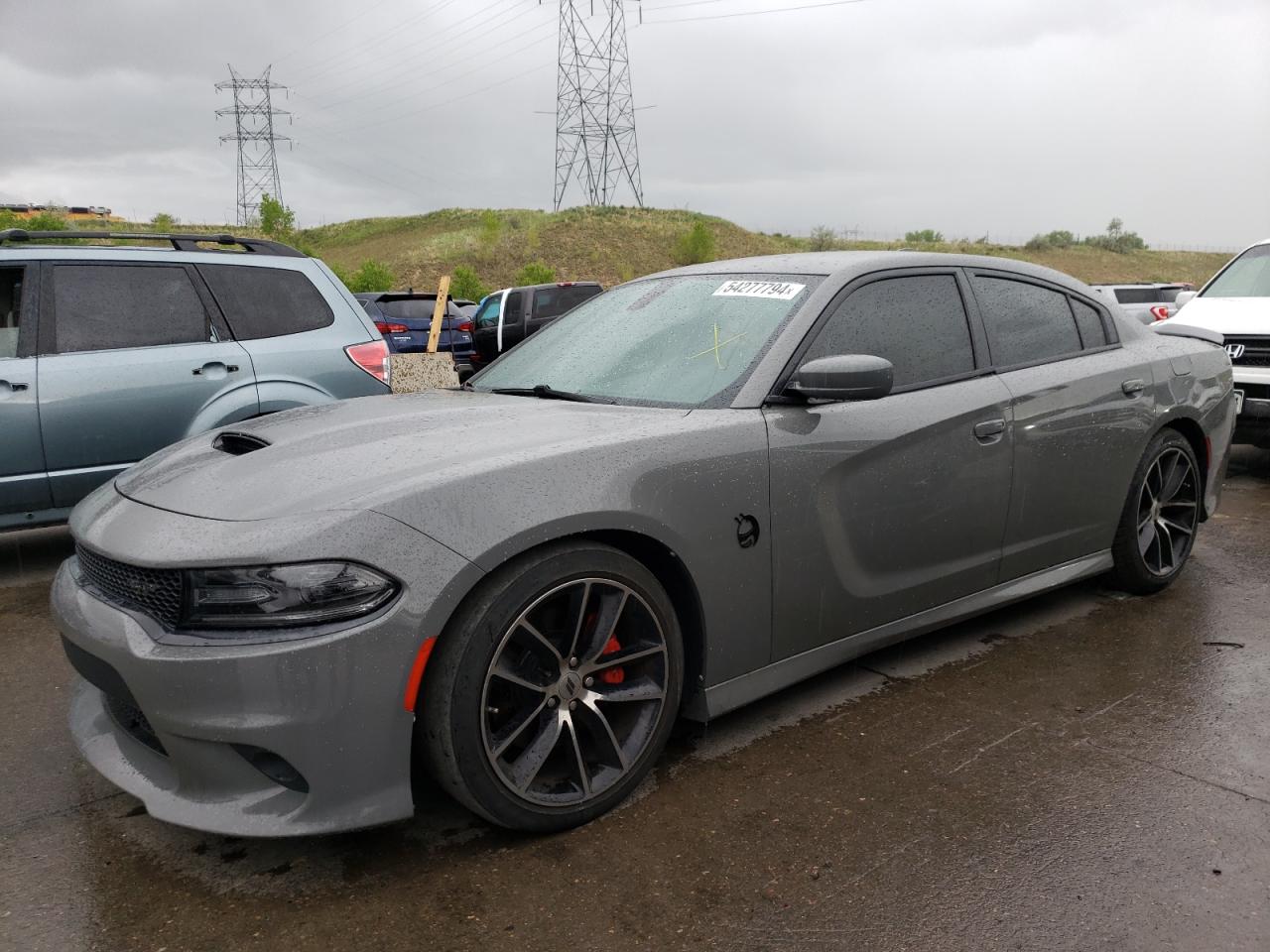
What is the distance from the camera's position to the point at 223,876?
2512mm

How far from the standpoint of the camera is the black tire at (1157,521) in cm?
437

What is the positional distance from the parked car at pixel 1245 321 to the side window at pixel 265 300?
5783mm

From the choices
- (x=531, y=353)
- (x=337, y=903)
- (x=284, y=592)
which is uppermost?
(x=531, y=353)

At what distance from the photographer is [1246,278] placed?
28.5ft

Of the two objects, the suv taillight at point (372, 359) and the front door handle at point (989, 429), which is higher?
the suv taillight at point (372, 359)

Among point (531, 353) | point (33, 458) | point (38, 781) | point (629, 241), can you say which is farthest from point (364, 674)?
point (629, 241)

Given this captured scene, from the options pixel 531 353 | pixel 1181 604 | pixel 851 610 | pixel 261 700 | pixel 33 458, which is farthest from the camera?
pixel 33 458

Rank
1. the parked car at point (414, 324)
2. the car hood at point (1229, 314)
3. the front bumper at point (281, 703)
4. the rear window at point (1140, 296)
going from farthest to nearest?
1. the rear window at point (1140, 296)
2. the parked car at point (414, 324)
3. the car hood at point (1229, 314)
4. the front bumper at point (281, 703)

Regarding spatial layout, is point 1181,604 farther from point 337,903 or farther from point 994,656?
point 337,903

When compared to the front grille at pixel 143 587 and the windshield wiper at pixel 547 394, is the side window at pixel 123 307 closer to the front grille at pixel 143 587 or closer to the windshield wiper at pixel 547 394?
the windshield wiper at pixel 547 394

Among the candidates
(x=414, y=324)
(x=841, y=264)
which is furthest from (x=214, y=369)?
(x=414, y=324)

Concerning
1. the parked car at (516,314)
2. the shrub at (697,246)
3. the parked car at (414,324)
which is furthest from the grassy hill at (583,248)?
the parked car at (414,324)

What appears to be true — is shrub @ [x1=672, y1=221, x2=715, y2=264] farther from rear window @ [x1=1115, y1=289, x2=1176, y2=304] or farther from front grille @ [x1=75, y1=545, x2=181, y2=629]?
front grille @ [x1=75, y1=545, x2=181, y2=629]

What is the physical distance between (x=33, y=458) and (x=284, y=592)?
3.61 meters
